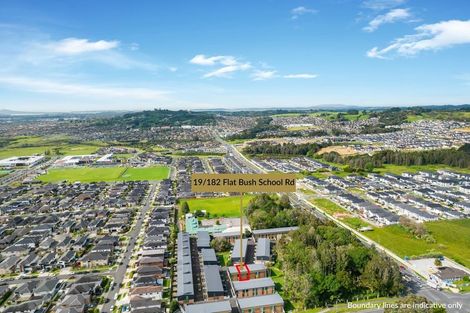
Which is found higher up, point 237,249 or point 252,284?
point 252,284

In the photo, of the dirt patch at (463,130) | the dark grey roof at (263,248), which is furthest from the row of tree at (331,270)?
the dirt patch at (463,130)

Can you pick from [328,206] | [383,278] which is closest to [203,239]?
[383,278]

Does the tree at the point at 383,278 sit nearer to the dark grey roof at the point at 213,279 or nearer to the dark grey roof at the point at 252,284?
the dark grey roof at the point at 252,284

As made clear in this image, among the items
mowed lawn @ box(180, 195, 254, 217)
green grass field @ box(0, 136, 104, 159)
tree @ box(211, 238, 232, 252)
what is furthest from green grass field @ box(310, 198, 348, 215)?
green grass field @ box(0, 136, 104, 159)

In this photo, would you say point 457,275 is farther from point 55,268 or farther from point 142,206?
point 142,206

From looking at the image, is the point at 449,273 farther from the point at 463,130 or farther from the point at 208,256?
the point at 463,130

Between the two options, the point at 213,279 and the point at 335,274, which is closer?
the point at 335,274

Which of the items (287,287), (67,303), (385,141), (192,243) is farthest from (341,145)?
(67,303)
